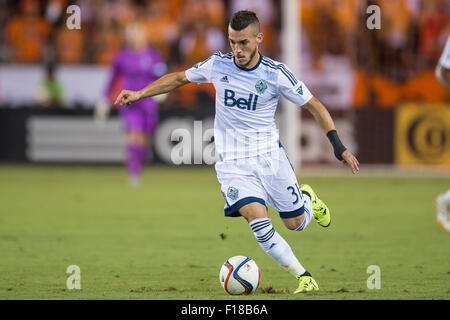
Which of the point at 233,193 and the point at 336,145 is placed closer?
the point at 336,145

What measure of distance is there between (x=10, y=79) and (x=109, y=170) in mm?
3102

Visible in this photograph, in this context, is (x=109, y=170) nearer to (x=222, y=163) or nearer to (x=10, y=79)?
(x=10, y=79)

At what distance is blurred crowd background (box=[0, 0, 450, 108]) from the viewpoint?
18594mm

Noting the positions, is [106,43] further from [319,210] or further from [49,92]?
[319,210]

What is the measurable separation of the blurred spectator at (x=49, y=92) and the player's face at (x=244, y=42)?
13113 millimetres

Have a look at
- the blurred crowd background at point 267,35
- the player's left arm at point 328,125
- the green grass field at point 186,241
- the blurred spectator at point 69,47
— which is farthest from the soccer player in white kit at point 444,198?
the blurred spectator at point 69,47

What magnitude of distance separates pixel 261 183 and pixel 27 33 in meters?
14.6

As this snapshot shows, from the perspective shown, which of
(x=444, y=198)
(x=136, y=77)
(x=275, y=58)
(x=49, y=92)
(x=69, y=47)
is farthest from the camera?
(x=69, y=47)

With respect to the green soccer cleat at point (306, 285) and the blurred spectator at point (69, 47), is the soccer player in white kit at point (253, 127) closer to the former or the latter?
the green soccer cleat at point (306, 285)

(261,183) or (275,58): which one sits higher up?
(275,58)

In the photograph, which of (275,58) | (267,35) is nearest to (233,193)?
(275,58)

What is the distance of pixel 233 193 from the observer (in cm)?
679

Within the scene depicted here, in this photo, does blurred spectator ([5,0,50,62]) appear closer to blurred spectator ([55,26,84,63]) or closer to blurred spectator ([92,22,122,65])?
blurred spectator ([55,26,84,63])
